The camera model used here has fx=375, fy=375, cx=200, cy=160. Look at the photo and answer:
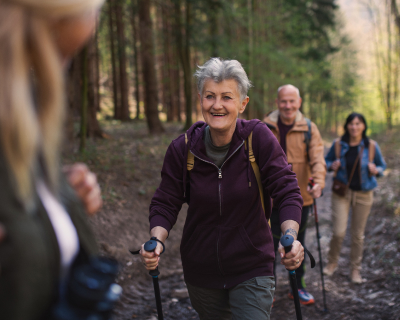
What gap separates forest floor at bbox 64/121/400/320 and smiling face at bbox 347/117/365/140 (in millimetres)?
2155

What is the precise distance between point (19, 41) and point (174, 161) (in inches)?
77.7

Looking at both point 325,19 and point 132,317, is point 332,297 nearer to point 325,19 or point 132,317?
point 132,317

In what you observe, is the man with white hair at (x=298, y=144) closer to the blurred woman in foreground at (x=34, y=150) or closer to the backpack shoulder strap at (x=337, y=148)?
the backpack shoulder strap at (x=337, y=148)

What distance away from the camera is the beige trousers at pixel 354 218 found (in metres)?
6.02

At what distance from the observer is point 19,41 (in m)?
1.05

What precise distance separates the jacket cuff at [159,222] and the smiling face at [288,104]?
291 centimetres

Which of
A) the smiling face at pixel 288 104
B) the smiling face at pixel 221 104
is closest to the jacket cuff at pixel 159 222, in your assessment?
the smiling face at pixel 221 104

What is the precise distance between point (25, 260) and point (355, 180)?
19.0 ft

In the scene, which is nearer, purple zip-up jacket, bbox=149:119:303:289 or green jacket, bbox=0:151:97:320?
green jacket, bbox=0:151:97:320

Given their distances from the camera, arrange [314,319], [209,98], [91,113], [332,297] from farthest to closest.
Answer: [91,113], [332,297], [314,319], [209,98]

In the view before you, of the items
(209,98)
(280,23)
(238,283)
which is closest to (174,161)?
(209,98)

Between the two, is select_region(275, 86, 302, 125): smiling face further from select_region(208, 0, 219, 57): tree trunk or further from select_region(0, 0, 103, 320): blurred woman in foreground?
select_region(208, 0, 219, 57): tree trunk

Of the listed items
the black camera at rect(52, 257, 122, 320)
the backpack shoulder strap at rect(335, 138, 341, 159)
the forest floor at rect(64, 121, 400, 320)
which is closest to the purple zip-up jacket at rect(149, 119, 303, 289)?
the black camera at rect(52, 257, 122, 320)

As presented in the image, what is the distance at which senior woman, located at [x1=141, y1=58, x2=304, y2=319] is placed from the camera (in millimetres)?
2695
